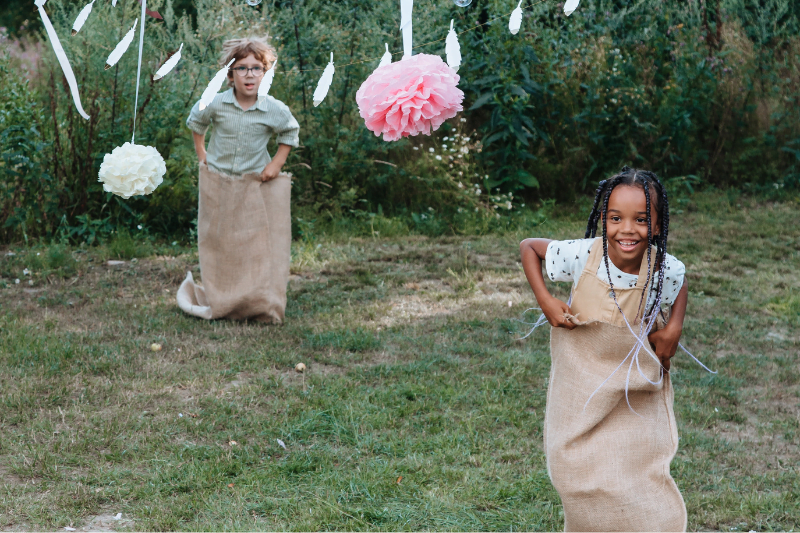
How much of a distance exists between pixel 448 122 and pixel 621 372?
21.0 ft

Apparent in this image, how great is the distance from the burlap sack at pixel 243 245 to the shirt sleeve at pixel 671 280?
10.8 feet

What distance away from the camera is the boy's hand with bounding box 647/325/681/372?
2.53 meters

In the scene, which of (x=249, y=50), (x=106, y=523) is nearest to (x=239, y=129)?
(x=249, y=50)

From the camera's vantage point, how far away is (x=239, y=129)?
5.32 m

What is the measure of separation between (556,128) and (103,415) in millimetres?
6150

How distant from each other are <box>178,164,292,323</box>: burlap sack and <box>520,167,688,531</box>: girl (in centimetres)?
310

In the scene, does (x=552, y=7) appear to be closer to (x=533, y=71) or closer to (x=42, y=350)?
(x=533, y=71)

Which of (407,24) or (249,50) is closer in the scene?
(407,24)

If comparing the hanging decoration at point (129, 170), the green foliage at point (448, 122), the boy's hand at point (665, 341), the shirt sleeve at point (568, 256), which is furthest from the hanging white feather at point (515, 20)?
the green foliage at point (448, 122)

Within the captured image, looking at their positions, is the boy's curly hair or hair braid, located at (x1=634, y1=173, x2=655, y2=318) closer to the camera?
hair braid, located at (x1=634, y1=173, x2=655, y2=318)

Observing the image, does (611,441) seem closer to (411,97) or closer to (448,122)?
(411,97)

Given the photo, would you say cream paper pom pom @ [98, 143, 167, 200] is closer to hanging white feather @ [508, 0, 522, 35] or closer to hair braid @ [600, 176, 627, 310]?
hanging white feather @ [508, 0, 522, 35]

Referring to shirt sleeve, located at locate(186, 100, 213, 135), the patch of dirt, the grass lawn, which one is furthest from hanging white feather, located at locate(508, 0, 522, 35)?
shirt sleeve, located at locate(186, 100, 213, 135)

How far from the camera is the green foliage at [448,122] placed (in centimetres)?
749
